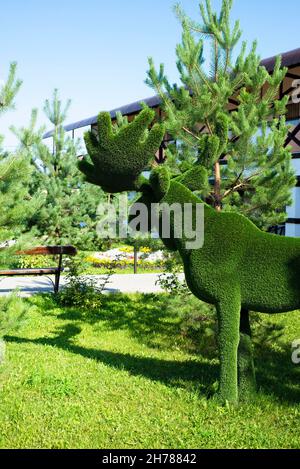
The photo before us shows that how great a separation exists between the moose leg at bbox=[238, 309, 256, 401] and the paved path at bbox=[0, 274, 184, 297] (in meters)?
6.37

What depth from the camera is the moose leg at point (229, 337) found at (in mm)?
4875

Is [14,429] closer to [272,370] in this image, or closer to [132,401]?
[132,401]

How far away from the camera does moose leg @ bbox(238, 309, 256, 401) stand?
5141mm

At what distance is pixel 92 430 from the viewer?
448cm

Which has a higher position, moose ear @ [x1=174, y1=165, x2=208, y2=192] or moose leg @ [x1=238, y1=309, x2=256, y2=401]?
moose ear @ [x1=174, y1=165, x2=208, y2=192]

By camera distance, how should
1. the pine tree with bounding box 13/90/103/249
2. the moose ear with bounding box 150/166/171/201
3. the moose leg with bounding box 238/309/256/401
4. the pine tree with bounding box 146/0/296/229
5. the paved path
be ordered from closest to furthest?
the moose ear with bounding box 150/166/171/201 < the moose leg with bounding box 238/309/256/401 < the pine tree with bounding box 146/0/296/229 < the pine tree with bounding box 13/90/103/249 < the paved path

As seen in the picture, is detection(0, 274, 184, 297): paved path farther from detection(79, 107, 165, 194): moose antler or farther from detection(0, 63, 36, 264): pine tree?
detection(79, 107, 165, 194): moose antler

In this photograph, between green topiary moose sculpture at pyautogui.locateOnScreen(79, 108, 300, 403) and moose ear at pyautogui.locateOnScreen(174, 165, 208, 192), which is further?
moose ear at pyautogui.locateOnScreen(174, 165, 208, 192)

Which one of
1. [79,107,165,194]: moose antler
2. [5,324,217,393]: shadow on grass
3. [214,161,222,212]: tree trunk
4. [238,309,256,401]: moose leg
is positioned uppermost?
[79,107,165,194]: moose antler

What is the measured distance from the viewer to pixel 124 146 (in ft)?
15.5

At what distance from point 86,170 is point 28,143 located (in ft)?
2.26

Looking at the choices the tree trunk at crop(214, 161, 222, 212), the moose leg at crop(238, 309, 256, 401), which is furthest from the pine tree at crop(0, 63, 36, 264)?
the tree trunk at crop(214, 161, 222, 212)

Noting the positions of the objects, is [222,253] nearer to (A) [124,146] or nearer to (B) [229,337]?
(B) [229,337]

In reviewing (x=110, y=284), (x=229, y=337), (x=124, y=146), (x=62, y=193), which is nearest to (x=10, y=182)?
(x=124, y=146)
